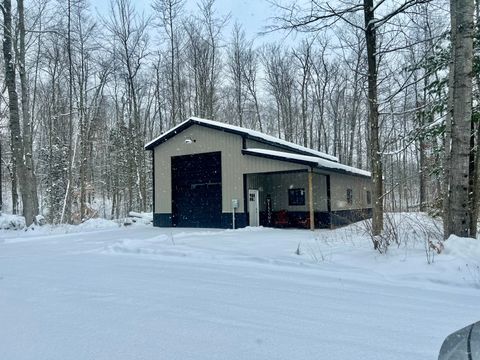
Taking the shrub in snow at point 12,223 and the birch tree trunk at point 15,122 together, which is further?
the shrub in snow at point 12,223

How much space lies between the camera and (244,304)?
173 inches

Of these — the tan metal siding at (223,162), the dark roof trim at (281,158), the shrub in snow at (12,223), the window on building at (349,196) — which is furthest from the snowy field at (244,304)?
the window on building at (349,196)

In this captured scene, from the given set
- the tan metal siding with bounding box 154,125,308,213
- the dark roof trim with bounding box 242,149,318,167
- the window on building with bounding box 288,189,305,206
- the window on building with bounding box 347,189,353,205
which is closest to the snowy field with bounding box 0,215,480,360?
the dark roof trim with bounding box 242,149,318,167

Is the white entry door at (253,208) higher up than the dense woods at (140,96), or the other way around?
the dense woods at (140,96)

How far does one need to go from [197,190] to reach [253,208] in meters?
3.01

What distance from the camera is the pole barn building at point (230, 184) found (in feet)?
53.1

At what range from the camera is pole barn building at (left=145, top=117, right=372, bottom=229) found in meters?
16.2

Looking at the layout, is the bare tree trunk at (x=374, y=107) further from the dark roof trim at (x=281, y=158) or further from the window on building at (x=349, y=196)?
the window on building at (x=349, y=196)

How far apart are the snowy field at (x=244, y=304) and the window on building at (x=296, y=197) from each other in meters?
10.1

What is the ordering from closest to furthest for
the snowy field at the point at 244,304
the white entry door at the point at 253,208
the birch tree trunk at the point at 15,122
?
the snowy field at the point at 244,304 → the birch tree trunk at the point at 15,122 → the white entry door at the point at 253,208

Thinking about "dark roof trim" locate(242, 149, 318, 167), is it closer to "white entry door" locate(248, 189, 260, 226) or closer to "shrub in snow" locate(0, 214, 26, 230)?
"white entry door" locate(248, 189, 260, 226)

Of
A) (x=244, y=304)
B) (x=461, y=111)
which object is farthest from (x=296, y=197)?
(x=244, y=304)

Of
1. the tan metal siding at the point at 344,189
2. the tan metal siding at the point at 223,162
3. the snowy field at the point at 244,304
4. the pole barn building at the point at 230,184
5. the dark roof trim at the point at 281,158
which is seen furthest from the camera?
the tan metal siding at the point at 344,189

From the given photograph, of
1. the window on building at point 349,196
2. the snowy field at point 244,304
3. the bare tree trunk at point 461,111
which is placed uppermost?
the bare tree trunk at point 461,111
